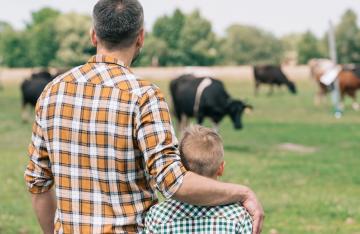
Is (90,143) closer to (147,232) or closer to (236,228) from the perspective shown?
(147,232)

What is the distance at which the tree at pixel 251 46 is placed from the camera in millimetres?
100188

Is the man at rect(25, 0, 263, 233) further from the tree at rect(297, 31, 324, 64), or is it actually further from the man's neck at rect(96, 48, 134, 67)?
the tree at rect(297, 31, 324, 64)

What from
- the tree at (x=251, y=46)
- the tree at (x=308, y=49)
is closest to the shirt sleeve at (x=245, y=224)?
the tree at (x=251, y=46)

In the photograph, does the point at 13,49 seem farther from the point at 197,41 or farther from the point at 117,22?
the point at 117,22

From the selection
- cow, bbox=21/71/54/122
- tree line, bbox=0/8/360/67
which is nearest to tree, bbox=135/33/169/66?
tree line, bbox=0/8/360/67

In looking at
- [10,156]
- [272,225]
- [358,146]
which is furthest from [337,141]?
[272,225]

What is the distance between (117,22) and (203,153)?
0.64m

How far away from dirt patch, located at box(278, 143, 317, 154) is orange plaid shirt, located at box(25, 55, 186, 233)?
13.2 meters

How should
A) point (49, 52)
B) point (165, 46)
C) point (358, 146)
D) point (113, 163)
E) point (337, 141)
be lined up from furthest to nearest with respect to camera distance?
point (49, 52) → point (165, 46) → point (337, 141) → point (358, 146) → point (113, 163)

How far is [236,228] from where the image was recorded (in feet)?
9.98

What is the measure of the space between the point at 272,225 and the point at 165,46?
60.3 m

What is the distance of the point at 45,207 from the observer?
3221 millimetres

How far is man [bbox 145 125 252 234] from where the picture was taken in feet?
9.94

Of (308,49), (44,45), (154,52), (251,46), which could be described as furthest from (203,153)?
(251,46)
